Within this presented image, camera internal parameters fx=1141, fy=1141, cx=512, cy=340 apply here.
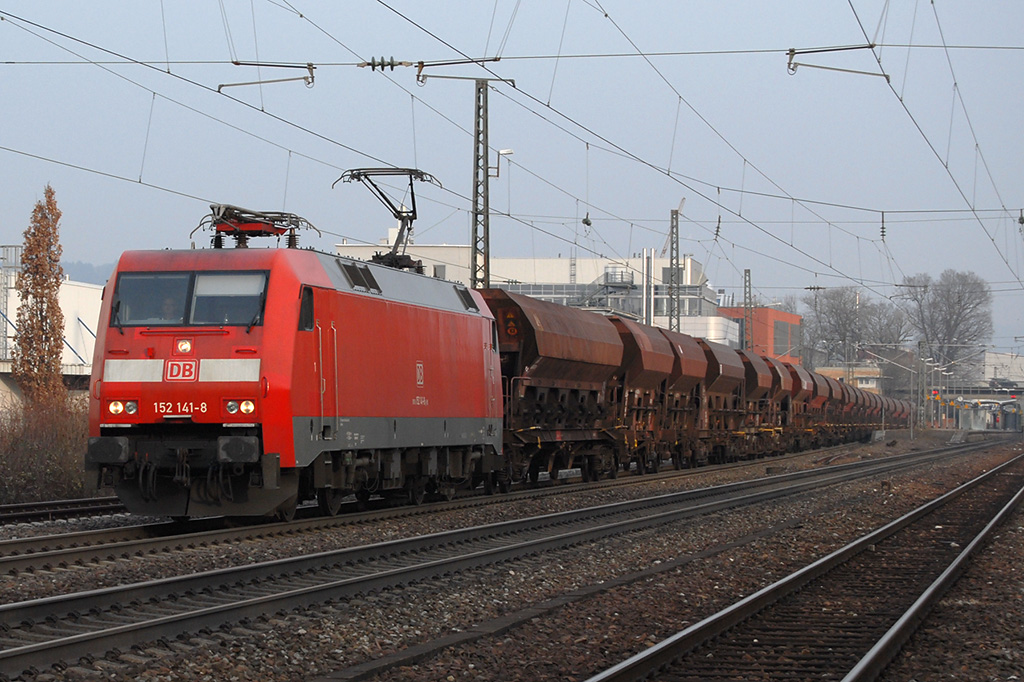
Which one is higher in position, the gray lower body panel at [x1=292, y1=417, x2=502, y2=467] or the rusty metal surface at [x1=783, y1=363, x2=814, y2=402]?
the rusty metal surface at [x1=783, y1=363, x2=814, y2=402]

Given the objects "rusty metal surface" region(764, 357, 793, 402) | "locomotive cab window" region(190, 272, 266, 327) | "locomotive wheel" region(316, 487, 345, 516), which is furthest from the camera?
"rusty metal surface" region(764, 357, 793, 402)

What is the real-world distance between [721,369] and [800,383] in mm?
14708

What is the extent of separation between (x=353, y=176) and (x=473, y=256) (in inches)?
234

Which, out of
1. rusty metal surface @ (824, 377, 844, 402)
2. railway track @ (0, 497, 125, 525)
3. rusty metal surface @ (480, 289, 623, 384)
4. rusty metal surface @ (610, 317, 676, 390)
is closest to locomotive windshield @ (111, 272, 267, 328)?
railway track @ (0, 497, 125, 525)

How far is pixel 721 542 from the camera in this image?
624 inches

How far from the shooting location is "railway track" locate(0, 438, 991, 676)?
26.6 feet

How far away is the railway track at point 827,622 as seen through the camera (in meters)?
8.07

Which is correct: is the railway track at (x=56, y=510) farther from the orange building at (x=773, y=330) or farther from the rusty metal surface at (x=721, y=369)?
the orange building at (x=773, y=330)

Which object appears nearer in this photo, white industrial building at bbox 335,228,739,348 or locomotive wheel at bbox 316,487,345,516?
locomotive wheel at bbox 316,487,345,516

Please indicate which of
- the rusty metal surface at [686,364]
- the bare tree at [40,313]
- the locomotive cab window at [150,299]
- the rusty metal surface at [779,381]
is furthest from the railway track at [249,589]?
the rusty metal surface at [779,381]

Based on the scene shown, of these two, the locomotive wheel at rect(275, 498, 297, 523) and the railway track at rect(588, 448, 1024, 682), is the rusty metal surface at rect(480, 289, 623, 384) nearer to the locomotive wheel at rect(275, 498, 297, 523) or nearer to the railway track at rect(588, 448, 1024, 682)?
the locomotive wheel at rect(275, 498, 297, 523)

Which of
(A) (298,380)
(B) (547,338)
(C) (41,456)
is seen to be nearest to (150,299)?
(A) (298,380)

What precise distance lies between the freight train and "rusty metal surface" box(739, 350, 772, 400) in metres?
18.6

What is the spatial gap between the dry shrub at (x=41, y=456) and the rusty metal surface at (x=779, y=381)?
1145 inches
